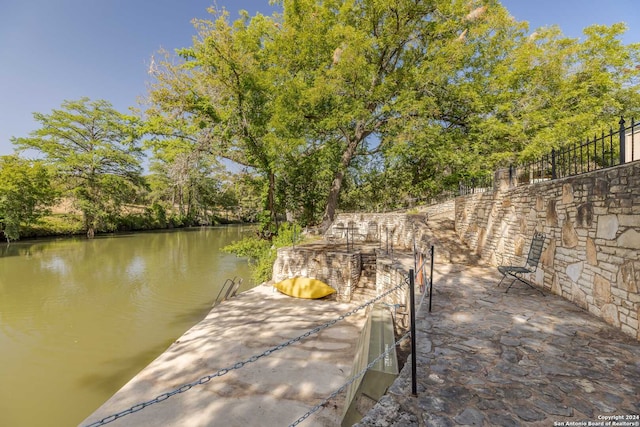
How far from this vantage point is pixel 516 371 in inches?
109

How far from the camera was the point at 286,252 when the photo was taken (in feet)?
36.2

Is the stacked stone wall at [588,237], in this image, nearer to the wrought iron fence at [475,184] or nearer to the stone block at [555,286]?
the stone block at [555,286]

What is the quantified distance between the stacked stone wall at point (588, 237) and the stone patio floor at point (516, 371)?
34 centimetres

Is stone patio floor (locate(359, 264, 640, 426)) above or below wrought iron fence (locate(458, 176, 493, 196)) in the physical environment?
below

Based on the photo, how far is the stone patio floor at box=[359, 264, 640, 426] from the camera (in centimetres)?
217

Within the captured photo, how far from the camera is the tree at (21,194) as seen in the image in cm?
2194

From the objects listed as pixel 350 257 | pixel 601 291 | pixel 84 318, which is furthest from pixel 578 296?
pixel 84 318

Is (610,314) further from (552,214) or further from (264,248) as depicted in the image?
(264,248)

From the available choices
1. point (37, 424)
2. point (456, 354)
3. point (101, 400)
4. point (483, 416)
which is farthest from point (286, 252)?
point (483, 416)

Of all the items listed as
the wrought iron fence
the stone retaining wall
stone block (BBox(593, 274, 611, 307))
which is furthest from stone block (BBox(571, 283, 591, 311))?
the wrought iron fence

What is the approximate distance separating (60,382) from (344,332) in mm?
7025

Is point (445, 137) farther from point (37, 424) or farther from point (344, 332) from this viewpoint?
point (37, 424)

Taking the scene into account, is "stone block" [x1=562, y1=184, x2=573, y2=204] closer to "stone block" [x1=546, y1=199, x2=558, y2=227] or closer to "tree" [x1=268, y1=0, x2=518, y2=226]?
"stone block" [x1=546, y1=199, x2=558, y2=227]

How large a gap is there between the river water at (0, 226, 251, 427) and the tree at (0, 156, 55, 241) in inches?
132
